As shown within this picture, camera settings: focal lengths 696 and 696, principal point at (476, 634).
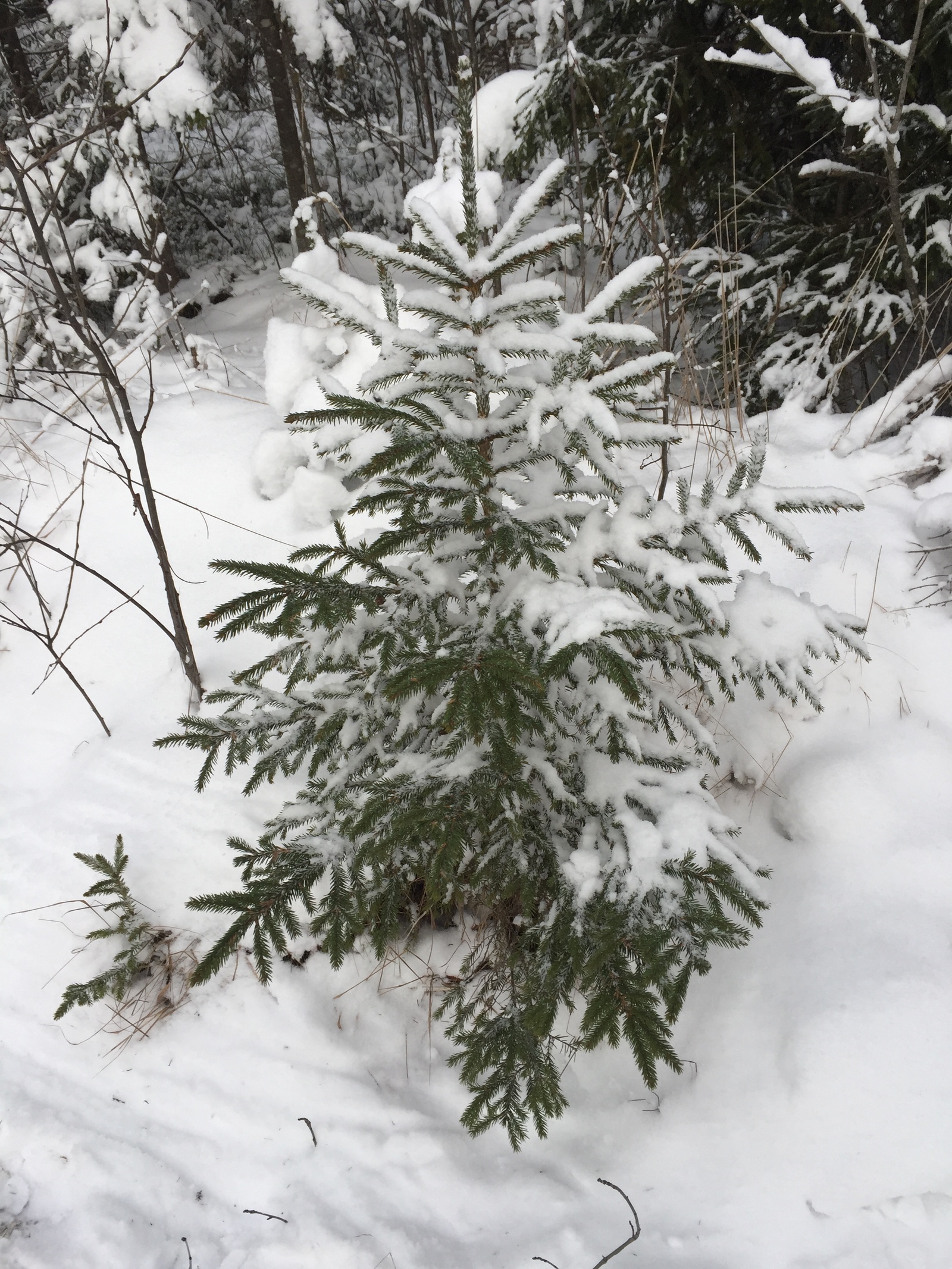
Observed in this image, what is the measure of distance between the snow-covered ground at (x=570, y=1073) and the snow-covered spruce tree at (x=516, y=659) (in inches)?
11.8

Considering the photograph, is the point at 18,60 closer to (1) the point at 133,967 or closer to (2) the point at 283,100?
(2) the point at 283,100

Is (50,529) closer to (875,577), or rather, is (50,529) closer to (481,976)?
(481,976)

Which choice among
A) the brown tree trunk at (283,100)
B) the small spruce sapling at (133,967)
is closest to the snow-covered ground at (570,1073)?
the small spruce sapling at (133,967)

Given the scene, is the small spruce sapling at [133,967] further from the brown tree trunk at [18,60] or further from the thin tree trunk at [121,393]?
the brown tree trunk at [18,60]

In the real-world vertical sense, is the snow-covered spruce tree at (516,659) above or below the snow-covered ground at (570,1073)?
above

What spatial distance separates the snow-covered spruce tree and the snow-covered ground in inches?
11.8

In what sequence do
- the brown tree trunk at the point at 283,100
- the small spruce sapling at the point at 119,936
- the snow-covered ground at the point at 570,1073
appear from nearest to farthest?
the snow-covered ground at the point at 570,1073 → the small spruce sapling at the point at 119,936 → the brown tree trunk at the point at 283,100

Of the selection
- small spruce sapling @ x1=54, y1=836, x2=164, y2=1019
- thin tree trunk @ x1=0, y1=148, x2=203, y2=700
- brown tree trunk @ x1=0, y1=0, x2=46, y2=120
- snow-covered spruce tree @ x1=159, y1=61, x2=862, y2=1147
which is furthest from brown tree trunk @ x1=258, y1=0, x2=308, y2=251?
small spruce sapling @ x1=54, y1=836, x2=164, y2=1019

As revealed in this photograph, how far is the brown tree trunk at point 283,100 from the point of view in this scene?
409 centimetres

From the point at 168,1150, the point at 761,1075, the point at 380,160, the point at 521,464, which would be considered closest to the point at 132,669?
the point at 168,1150

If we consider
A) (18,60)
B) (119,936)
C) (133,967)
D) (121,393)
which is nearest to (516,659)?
(133,967)

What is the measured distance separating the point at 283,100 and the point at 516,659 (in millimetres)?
4887

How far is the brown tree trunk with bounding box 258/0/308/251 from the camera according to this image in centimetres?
409

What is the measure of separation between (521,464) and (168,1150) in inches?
63.9
